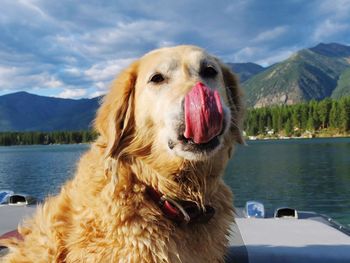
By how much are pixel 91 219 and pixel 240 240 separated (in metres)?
2.50

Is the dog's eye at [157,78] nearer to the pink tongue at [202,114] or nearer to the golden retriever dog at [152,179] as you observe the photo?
the golden retriever dog at [152,179]

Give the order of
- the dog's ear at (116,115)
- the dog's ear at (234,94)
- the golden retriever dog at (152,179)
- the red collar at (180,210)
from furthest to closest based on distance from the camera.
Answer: the dog's ear at (234,94), the dog's ear at (116,115), the red collar at (180,210), the golden retriever dog at (152,179)

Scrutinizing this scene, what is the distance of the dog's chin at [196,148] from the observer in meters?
3.87

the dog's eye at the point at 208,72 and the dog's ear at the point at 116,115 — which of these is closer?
the dog's ear at the point at 116,115

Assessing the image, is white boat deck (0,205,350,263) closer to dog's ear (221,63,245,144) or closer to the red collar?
the red collar

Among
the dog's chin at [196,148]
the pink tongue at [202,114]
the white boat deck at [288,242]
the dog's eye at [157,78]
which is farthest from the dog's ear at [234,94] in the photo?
the white boat deck at [288,242]

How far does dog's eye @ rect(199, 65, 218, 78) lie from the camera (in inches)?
178

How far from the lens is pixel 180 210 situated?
4086mm

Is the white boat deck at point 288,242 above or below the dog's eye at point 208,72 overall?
below

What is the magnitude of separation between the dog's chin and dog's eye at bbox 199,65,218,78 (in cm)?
94

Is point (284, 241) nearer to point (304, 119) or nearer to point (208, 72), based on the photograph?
point (208, 72)

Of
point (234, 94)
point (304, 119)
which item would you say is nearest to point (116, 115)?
point (234, 94)

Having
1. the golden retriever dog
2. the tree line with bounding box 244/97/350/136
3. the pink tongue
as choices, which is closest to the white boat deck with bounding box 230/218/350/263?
the golden retriever dog

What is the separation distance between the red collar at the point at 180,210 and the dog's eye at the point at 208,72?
1.38m
